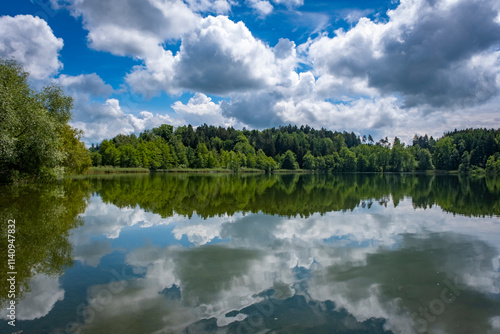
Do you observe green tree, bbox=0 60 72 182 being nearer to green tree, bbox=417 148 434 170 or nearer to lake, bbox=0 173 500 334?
lake, bbox=0 173 500 334

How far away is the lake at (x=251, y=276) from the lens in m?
6.35

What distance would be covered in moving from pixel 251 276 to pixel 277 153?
175 meters

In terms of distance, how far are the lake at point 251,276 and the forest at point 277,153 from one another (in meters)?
111

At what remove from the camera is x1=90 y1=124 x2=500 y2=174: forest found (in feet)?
407

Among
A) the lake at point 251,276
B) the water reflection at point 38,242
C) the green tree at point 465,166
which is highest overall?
the green tree at point 465,166

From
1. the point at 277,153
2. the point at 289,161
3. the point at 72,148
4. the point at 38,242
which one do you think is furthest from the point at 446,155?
the point at 38,242

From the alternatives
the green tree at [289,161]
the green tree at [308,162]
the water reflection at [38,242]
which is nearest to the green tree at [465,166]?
the green tree at [308,162]

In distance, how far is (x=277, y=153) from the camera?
600ft

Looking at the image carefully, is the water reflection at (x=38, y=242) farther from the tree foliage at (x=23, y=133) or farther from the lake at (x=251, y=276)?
the tree foliage at (x=23, y=133)

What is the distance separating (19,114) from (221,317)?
31.3m

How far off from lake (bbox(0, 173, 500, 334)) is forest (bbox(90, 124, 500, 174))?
11057 cm

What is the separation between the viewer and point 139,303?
7051 millimetres

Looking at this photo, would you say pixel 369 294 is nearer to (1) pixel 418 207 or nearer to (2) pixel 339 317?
(2) pixel 339 317

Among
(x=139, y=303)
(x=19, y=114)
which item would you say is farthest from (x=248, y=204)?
(x=19, y=114)
